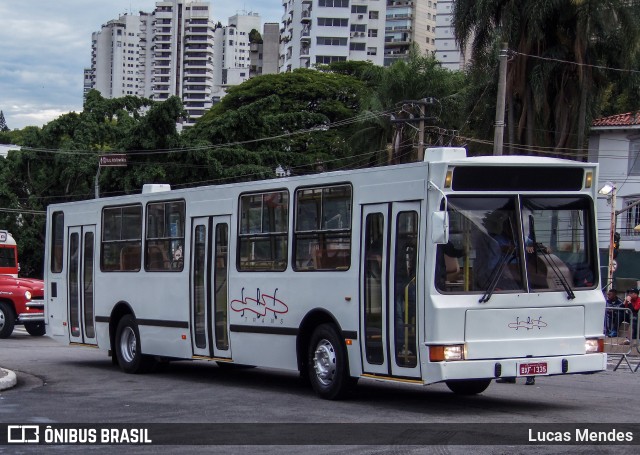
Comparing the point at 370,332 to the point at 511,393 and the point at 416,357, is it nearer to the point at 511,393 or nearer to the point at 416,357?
the point at 416,357

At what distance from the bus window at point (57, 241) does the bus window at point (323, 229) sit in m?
7.50

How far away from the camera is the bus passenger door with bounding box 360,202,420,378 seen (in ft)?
39.4

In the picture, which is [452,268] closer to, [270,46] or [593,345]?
[593,345]

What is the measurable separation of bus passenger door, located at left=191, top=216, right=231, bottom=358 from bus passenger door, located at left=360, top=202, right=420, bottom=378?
336cm

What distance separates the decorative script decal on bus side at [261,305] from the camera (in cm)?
1435

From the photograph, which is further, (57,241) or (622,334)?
(622,334)

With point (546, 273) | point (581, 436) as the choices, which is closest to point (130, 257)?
point (546, 273)

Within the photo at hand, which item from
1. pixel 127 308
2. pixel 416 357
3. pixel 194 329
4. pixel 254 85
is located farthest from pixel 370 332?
pixel 254 85

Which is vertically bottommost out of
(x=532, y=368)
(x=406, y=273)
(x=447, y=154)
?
(x=532, y=368)

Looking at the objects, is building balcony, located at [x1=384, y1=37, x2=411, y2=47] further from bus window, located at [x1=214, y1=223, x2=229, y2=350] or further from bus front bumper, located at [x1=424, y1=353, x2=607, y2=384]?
bus front bumper, located at [x1=424, y1=353, x2=607, y2=384]

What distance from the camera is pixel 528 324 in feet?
39.5

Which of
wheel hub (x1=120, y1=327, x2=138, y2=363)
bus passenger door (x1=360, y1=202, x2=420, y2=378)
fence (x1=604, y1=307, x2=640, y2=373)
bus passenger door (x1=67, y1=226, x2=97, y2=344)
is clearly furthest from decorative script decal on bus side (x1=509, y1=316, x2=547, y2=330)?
bus passenger door (x1=67, y1=226, x2=97, y2=344)

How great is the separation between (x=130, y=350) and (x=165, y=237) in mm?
2224

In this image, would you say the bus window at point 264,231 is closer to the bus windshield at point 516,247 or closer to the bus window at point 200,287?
the bus window at point 200,287
